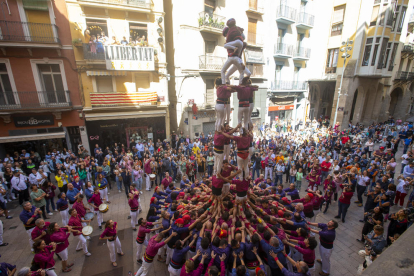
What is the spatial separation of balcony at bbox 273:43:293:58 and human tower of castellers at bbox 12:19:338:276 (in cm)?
1790

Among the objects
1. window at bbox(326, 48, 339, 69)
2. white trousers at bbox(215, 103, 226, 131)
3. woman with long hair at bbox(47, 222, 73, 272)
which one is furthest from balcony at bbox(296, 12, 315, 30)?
woman with long hair at bbox(47, 222, 73, 272)

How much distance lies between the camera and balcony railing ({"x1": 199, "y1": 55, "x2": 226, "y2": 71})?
17.4 m

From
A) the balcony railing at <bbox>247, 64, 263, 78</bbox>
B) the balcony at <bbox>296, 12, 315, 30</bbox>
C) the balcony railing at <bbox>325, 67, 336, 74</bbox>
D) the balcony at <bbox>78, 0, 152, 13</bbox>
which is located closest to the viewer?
the balcony at <bbox>78, 0, 152, 13</bbox>

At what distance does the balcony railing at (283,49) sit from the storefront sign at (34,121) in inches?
846

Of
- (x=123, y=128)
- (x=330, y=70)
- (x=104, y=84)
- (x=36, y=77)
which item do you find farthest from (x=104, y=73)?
(x=330, y=70)

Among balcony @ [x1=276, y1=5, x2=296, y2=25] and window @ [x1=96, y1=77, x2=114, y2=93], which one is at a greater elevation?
balcony @ [x1=276, y1=5, x2=296, y2=25]

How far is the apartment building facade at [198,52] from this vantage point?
16.5m

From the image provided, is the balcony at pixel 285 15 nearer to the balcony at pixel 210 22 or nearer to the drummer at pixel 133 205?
the balcony at pixel 210 22

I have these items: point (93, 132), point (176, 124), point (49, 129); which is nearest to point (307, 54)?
point (176, 124)

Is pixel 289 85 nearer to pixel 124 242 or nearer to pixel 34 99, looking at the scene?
pixel 124 242

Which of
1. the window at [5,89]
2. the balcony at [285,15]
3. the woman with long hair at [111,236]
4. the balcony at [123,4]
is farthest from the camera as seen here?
the balcony at [285,15]

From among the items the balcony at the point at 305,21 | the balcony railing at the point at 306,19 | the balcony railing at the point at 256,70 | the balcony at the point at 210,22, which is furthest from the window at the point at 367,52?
the balcony at the point at 210,22

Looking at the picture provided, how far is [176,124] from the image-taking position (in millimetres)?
19203

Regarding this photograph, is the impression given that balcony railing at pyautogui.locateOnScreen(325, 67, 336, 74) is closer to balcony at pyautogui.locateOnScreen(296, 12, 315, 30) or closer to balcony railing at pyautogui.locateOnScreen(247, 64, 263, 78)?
balcony at pyautogui.locateOnScreen(296, 12, 315, 30)
